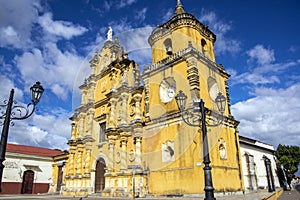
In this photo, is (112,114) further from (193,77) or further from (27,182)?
(27,182)

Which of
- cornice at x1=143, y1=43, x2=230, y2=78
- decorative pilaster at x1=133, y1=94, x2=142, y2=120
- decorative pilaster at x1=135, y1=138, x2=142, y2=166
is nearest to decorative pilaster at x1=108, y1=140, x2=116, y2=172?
decorative pilaster at x1=135, y1=138, x2=142, y2=166

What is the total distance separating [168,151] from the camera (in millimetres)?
14758

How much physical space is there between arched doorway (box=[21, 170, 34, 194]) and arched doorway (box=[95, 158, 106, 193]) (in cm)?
1074

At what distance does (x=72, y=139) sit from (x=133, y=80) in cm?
902

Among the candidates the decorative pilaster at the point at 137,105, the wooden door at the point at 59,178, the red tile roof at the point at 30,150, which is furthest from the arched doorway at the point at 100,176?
the red tile roof at the point at 30,150

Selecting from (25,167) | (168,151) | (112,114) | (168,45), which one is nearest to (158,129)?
(168,151)

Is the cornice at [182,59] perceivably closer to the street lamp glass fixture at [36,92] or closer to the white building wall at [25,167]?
the street lamp glass fixture at [36,92]

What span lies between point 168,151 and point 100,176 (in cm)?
730

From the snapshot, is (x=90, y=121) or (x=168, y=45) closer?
(x=168, y=45)

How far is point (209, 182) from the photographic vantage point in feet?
21.4

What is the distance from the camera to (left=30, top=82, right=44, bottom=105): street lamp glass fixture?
251 inches

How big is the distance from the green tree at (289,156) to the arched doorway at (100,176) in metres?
22.1

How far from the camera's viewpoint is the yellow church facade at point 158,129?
13.7 metres

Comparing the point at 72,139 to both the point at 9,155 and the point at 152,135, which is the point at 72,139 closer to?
the point at 9,155
